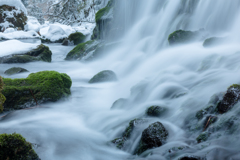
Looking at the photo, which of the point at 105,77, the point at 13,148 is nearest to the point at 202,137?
the point at 13,148

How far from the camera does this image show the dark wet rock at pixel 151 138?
250 centimetres

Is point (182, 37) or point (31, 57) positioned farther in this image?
point (31, 57)

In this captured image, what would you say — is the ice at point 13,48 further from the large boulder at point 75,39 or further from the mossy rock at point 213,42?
the mossy rock at point 213,42

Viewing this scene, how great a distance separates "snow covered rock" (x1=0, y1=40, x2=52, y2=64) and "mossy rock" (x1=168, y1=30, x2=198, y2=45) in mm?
5843

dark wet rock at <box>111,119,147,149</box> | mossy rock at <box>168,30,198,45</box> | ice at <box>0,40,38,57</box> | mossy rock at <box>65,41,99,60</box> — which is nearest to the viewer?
dark wet rock at <box>111,119,147,149</box>

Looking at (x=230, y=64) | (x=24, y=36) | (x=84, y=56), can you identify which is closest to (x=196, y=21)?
Result: (x=230, y=64)

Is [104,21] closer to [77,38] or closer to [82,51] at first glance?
[82,51]

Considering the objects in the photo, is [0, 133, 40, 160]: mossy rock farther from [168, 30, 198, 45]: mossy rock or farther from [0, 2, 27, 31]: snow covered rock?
[0, 2, 27, 31]: snow covered rock

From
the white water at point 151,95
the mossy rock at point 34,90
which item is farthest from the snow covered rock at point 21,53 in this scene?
the mossy rock at point 34,90

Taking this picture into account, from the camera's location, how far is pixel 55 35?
17.1 m

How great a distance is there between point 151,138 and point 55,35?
1636cm

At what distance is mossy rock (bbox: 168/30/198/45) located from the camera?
679 centimetres

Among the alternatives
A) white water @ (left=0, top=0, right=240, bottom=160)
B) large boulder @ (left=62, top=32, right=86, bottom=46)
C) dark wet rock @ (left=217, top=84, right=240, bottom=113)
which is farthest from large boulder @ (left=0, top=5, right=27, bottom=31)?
dark wet rock @ (left=217, top=84, right=240, bottom=113)

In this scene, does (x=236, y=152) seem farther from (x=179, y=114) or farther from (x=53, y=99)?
(x=53, y=99)
